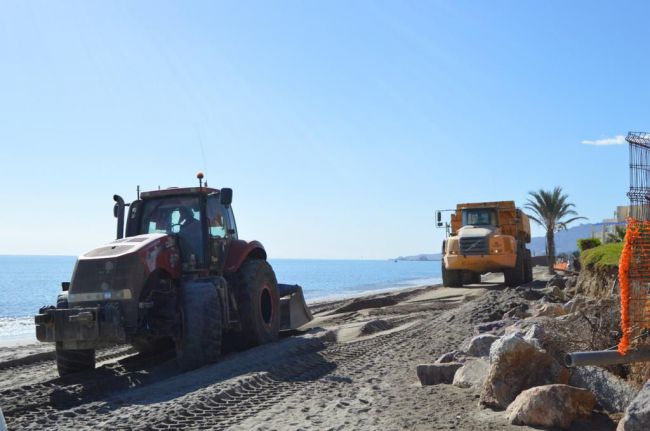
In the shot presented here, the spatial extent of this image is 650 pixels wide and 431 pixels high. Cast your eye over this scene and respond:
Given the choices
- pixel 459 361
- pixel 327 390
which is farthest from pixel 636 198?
pixel 327 390

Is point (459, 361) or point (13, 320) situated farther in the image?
point (13, 320)

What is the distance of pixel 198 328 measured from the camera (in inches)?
337

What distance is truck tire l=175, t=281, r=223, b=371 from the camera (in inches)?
336

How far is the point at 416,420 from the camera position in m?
5.71

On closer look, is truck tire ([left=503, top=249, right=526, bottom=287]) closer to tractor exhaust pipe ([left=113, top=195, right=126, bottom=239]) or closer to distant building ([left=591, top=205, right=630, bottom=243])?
distant building ([left=591, top=205, right=630, bottom=243])

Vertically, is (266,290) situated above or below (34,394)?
above

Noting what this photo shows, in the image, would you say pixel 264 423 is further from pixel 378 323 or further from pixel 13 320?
pixel 13 320

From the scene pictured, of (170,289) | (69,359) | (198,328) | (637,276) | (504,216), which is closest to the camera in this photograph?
(637,276)

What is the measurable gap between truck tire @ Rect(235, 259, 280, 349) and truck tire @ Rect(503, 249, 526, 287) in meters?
13.4

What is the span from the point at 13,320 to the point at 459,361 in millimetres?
20611

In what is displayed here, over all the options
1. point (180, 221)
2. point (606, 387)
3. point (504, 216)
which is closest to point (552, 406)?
point (606, 387)

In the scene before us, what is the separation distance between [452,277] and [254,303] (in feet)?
48.9

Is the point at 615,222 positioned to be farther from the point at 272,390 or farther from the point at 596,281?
the point at 272,390

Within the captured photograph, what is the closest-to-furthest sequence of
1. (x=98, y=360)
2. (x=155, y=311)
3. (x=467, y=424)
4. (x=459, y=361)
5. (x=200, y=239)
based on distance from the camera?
(x=467, y=424)
(x=459, y=361)
(x=155, y=311)
(x=200, y=239)
(x=98, y=360)
